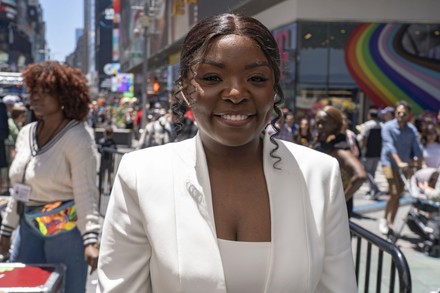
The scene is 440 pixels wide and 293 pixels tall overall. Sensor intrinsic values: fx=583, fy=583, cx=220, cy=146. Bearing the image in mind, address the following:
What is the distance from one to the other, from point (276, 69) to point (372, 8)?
1687 centimetres

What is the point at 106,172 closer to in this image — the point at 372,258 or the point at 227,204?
the point at 372,258

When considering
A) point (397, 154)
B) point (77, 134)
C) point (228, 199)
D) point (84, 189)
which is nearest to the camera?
point (228, 199)

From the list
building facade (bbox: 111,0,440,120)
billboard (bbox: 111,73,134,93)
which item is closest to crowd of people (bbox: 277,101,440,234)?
building facade (bbox: 111,0,440,120)

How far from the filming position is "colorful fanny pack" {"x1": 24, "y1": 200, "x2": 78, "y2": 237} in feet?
11.0

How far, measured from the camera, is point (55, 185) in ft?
10.9

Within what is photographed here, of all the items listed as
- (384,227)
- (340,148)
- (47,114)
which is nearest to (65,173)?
(47,114)

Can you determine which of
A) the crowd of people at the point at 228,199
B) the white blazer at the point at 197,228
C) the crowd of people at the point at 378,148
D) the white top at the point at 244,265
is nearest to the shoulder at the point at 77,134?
the crowd of people at the point at 378,148

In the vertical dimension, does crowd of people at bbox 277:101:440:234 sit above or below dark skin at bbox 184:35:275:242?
below

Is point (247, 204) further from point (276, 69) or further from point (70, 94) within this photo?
point (70, 94)

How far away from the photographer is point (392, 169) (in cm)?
848

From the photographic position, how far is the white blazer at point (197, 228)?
1548mm

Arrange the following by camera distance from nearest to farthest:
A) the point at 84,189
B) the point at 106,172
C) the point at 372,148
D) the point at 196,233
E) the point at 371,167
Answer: the point at 196,233, the point at 84,189, the point at 106,172, the point at 372,148, the point at 371,167

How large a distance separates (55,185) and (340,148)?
3106 mm

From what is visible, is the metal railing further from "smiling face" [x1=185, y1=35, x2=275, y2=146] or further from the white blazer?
"smiling face" [x1=185, y1=35, x2=275, y2=146]
